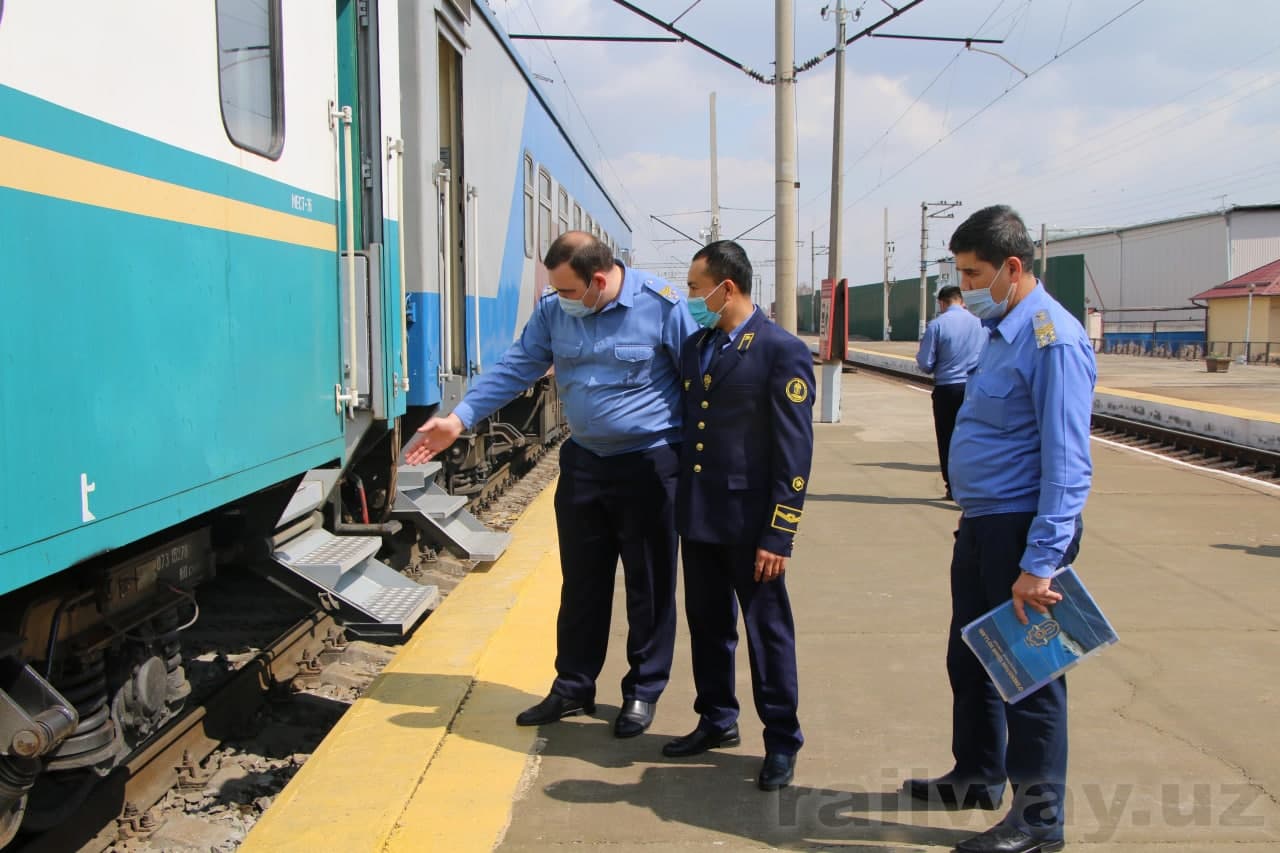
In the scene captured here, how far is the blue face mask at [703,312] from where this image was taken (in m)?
3.74

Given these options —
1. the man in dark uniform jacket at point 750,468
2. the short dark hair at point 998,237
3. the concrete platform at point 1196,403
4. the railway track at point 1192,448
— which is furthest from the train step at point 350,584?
the railway track at point 1192,448

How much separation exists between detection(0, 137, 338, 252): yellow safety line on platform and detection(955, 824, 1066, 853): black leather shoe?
2951 mm

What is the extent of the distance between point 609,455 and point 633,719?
3.16 ft

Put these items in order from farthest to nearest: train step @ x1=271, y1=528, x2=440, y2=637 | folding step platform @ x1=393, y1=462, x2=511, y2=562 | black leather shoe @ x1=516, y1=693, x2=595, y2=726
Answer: folding step platform @ x1=393, y1=462, x2=511, y2=562
train step @ x1=271, y1=528, x2=440, y2=637
black leather shoe @ x1=516, y1=693, x2=595, y2=726

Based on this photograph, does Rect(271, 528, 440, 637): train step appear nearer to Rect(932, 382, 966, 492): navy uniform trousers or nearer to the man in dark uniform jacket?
the man in dark uniform jacket

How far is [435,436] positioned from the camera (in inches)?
159

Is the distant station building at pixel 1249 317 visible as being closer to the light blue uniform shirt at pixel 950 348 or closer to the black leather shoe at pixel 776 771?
the light blue uniform shirt at pixel 950 348

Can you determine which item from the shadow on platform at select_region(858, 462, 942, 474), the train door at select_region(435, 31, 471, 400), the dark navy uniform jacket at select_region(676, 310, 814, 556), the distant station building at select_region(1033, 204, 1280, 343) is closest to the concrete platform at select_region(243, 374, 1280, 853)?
the dark navy uniform jacket at select_region(676, 310, 814, 556)

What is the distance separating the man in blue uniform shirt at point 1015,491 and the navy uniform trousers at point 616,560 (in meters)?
1.13

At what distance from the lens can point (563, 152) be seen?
12508mm

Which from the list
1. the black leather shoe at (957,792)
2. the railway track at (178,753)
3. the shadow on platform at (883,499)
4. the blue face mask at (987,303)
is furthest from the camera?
the shadow on platform at (883,499)

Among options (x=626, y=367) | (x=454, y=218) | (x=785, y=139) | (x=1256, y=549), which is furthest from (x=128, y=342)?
(x=785, y=139)

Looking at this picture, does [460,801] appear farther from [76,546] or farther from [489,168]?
[489,168]

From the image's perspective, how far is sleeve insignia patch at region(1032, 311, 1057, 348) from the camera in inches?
119
